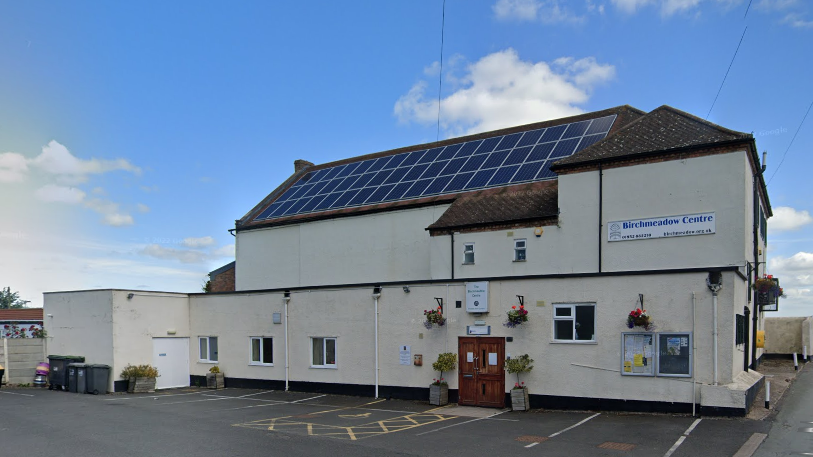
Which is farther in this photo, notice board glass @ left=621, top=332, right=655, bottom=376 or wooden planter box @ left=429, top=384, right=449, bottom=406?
wooden planter box @ left=429, top=384, right=449, bottom=406

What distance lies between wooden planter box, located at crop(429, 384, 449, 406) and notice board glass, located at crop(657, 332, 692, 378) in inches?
245

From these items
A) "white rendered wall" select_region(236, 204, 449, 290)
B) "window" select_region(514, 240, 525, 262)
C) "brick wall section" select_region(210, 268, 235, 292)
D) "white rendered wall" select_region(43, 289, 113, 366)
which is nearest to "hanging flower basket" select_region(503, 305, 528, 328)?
"window" select_region(514, 240, 525, 262)

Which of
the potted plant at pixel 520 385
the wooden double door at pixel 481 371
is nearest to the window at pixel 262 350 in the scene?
the wooden double door at pixel 481 371

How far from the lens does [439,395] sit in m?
18.1

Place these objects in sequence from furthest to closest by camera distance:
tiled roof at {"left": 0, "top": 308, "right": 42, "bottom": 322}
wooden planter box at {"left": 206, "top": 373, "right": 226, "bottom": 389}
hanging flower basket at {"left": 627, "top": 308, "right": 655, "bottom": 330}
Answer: tiled roof at {"left": 0, "top": 308, "right": 42, "bottom": 322} < wooden planter box at {"left": 206, "top": 373, "right": 226, "bottom": 389} < hanging flower basket at {"left": 627, "top": 308, "right": 655, "bottom": 330}

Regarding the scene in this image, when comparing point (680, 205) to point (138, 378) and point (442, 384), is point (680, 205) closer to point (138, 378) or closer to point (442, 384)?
point (442, 384)

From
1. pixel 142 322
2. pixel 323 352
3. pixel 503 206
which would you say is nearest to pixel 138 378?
pixel 142 322

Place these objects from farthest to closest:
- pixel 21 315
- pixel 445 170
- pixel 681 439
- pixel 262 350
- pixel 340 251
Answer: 1. pixel 21 315
2. pixel 340 251
3. pixel 445 170
4. pixel 262 350
5. pixel 681 439

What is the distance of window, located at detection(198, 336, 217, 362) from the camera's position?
2512 cm

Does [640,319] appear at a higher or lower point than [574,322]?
higher

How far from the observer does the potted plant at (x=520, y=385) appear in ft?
55.3

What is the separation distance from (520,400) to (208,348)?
1428 cm

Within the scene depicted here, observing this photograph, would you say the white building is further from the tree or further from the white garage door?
the tree

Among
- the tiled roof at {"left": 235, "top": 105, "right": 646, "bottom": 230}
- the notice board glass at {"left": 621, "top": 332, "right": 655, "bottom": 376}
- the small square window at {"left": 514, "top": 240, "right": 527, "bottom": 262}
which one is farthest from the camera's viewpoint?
the tiled roof at {"left": 235, "top": 105, "right": 646, "bottom": 230}
